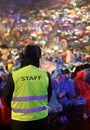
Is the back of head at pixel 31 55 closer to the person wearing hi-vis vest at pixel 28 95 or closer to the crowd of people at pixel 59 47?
the person wearing hi-vis vest at pixel 28 95

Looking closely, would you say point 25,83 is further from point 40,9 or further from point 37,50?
point 40,9

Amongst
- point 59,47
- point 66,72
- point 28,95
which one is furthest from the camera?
point 59,47

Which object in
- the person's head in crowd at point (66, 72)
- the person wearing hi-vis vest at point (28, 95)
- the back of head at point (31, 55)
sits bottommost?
the person's head in crowd at point (66, 72)

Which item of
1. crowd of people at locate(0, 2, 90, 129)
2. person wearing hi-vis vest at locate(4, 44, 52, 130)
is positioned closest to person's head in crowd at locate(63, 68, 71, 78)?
crowd of people at locate(0, 2, 90, 129)

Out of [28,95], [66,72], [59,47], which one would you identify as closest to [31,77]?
[28,95]

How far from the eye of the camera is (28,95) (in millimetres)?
2316

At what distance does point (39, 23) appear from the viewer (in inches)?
271

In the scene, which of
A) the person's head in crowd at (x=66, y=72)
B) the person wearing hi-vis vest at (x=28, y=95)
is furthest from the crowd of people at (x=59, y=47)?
the person wearing hi-vis vest at (x=28, y=95)

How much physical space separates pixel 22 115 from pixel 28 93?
18cm

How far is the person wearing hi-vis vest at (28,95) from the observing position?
2.31 m

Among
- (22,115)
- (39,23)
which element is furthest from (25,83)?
(39,23)

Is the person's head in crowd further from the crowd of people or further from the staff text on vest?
the staff text on vest

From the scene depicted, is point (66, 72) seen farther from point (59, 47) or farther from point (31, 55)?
point (31, 55)

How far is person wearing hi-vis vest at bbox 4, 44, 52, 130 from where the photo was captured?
2.31 m
